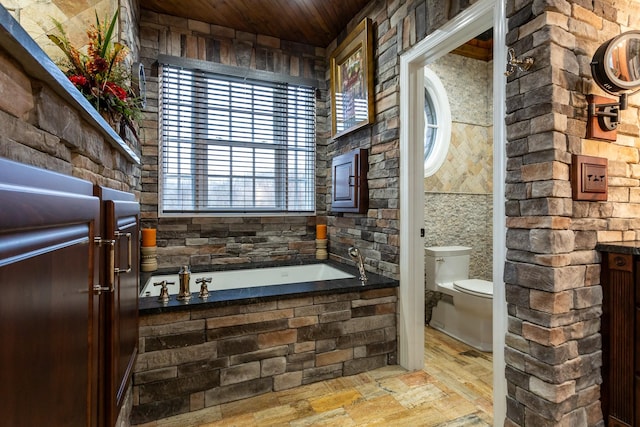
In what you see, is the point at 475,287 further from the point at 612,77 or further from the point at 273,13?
the point at 273,13

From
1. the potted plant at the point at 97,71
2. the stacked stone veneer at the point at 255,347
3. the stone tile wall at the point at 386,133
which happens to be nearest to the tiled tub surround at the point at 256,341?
the stacked stone veneer at the point at 255,347

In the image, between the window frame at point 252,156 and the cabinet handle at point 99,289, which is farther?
the window frame at point 252,156

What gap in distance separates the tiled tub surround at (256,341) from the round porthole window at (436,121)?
1.59 m

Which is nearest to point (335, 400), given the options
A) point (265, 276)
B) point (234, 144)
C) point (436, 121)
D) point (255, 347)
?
point (255, 347)

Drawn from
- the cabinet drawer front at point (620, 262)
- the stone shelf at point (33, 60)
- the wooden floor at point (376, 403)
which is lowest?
the wooden floor at point (376, 403)

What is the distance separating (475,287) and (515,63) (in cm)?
182

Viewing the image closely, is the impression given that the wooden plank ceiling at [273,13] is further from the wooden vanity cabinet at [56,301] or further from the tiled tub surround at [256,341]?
the wooden vanity cabinet at [56,301]

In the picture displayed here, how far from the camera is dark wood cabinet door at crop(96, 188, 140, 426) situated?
0.92 meters

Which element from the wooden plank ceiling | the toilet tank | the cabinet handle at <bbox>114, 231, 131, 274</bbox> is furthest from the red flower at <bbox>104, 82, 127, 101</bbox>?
the toilet tank

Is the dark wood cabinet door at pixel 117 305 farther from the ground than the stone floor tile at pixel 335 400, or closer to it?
farther from the ground

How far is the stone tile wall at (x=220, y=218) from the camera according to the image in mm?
2785

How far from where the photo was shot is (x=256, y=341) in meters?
1.95

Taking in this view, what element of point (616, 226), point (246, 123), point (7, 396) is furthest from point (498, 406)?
point (246, 123)

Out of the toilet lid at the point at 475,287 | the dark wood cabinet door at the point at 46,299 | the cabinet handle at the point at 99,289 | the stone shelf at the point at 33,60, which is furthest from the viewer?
the toilet lid at the point at 475,287
